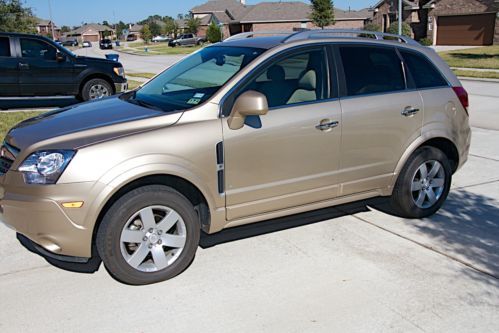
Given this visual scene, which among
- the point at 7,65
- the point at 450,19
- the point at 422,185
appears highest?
the point at 450,19

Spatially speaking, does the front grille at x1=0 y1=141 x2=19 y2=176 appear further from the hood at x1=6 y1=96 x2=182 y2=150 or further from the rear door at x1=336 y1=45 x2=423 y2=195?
the rear door at x1=336 y1=45 x2=423 y2=195

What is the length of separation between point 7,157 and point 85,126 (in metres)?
0.66

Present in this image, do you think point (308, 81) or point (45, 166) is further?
point (308, 81)

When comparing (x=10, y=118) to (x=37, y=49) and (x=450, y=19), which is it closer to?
(x=37, y=49)

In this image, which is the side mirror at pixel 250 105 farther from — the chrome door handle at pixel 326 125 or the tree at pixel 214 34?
the tree at pixel 214 34

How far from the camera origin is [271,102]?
4.27 m

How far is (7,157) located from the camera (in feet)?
12.8

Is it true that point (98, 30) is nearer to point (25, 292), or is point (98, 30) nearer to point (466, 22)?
point (466, 22)

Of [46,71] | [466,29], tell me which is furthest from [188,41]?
[46,71]

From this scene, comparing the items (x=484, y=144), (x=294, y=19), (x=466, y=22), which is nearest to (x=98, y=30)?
(x=294, y=19)

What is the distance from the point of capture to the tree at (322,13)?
169 feet

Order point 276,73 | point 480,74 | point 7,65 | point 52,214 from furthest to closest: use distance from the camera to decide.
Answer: point 480,74 < point 7,65 < point 276,73 < point 52,214

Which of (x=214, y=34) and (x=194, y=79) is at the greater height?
(x=214, y=34)

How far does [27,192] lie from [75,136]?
0.51m
